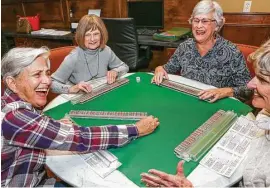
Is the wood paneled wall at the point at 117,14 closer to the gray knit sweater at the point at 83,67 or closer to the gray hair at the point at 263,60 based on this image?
the gray knit sweater at the point at 83,67

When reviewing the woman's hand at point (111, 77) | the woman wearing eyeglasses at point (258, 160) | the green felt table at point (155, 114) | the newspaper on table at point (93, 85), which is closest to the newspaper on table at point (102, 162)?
the green felt table at point (155, 114)

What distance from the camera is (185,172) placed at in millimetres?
1003

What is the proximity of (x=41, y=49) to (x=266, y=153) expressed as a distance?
1096 mm

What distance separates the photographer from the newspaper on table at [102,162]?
1025mm

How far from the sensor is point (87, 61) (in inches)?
81.7

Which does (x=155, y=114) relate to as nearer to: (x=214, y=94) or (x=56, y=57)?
(x=214, y=94)

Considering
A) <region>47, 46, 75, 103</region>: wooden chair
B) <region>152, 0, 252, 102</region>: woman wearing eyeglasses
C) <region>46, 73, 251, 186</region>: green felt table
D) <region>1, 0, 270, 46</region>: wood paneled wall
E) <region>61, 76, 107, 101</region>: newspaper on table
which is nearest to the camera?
<region>46, 73, 251, 186</region>: green felt table

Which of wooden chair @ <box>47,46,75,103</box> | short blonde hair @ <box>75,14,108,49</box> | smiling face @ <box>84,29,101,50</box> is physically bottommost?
wooden chair @ <box>47,46,75,103</box>

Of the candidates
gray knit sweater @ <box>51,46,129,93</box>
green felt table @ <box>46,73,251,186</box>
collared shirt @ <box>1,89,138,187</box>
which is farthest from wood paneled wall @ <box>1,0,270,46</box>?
collared shirt @ <box>1,89,138,187</box>

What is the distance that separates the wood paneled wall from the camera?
9.59 feet

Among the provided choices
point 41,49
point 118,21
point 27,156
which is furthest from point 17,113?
point 118,21

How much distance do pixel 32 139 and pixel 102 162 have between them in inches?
11.9

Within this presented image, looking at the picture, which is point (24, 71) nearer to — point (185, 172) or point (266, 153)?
point (185, 172)

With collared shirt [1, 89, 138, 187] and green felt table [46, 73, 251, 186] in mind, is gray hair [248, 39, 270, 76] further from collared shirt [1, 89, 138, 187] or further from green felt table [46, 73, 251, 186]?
collared shirt [1, 89, 138, 187]
